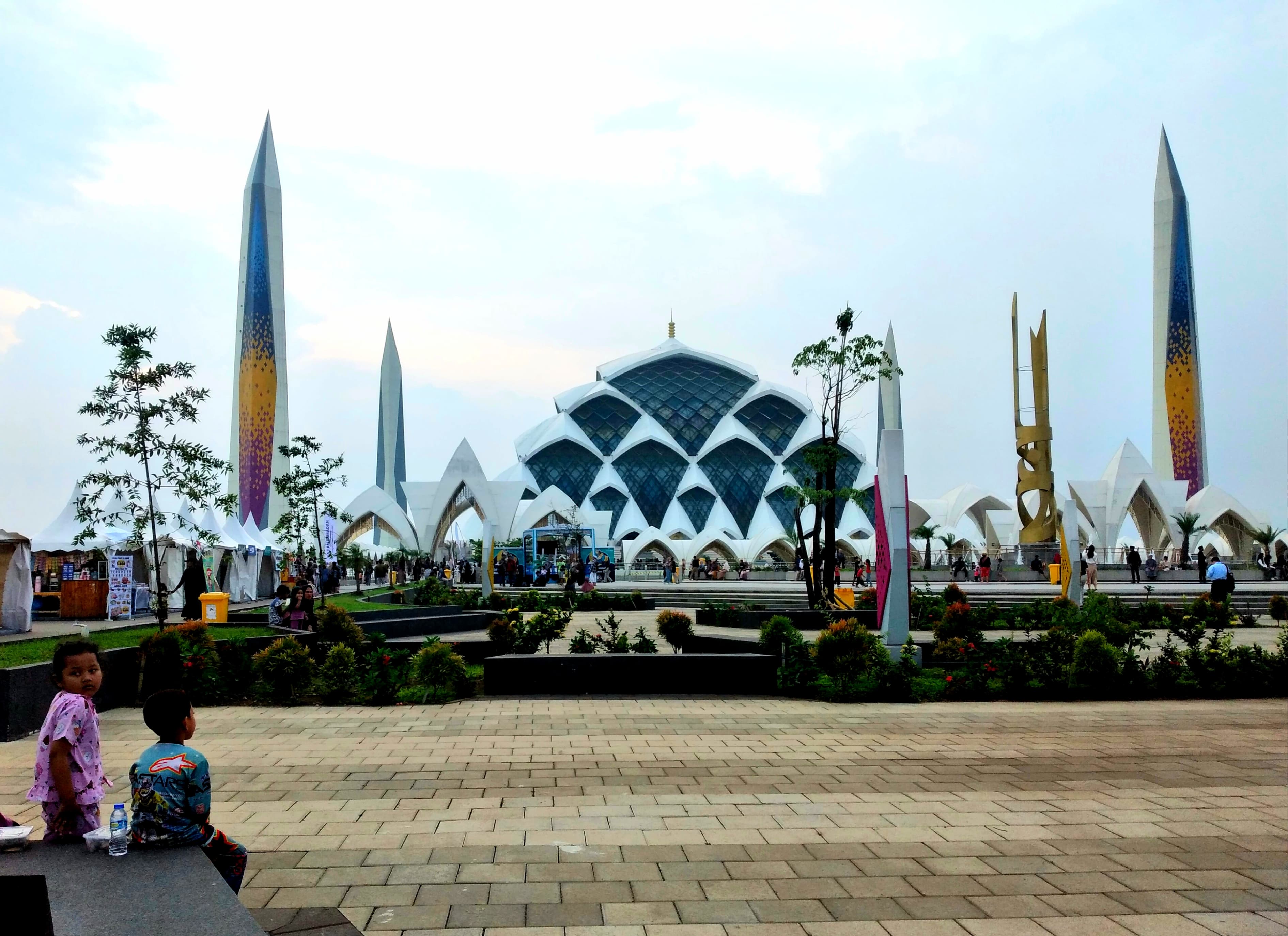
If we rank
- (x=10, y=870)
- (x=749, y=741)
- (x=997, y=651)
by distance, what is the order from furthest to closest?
(x=997, y=651) < (x=749, y=741) < (x=10, y=870)

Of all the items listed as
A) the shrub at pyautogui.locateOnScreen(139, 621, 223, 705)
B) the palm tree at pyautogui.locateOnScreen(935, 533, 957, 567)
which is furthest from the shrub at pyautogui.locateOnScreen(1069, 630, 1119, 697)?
the palm tree at pyautogui.locateOnScreen(935, 533, 957, 567)

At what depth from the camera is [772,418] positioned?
7094 centimetres

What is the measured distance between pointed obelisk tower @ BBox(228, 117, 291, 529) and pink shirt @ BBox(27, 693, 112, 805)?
40330 millimetres

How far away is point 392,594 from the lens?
27.2m

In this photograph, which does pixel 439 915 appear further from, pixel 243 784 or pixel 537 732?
pixel 537 732

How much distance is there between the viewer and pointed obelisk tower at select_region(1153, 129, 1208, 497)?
48094mm

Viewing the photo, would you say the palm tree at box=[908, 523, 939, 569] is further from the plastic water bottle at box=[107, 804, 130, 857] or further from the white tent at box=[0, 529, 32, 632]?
the plastic water bottle at box=[107, 804, 130, 857]

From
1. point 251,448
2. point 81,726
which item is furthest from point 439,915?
point 251,448

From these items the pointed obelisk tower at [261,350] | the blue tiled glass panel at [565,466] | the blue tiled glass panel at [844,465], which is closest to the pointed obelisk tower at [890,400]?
the blue tiled glass panel at [844,465]

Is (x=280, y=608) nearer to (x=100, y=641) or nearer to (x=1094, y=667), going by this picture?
(x=100, y=641)

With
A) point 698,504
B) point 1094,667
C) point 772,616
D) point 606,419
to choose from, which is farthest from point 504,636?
point 606,419

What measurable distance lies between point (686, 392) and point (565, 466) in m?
10.6

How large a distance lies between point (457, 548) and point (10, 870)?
6451 cm

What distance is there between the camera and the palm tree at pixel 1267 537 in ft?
130
